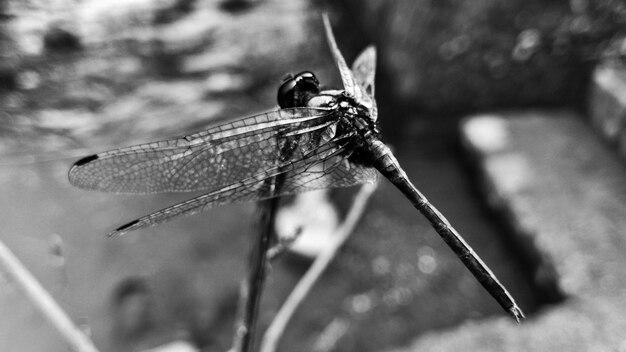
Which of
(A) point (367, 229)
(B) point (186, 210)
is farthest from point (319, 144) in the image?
(A) point (367, 229)

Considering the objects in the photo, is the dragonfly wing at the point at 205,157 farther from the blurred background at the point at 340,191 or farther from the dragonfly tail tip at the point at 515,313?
the blurred background at the point at 340,191

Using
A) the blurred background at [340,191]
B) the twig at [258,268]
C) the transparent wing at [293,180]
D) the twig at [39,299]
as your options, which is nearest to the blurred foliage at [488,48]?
the blurred background at [340,191]

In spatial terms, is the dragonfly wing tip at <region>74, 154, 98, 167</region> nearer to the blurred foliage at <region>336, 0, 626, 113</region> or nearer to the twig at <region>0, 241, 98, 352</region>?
the twig at <region>0, 241, 98, 352</region>

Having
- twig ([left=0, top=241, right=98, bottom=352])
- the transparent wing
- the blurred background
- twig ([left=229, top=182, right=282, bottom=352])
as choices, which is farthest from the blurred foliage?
twig ([left=0, top=241, right=98, bottom=352])

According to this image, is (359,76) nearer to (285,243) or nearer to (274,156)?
(274,156)

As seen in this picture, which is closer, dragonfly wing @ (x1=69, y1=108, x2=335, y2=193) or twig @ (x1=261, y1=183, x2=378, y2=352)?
dragonfly wing @ (x1=69, y1=108, x2=335, y2=193)

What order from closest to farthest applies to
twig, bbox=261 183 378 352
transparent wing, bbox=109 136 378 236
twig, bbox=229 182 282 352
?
twig, bbox=229 182 282 352 → transparent wing, bbox=109 136 378 236 → twig, bbox=261 183 378 352

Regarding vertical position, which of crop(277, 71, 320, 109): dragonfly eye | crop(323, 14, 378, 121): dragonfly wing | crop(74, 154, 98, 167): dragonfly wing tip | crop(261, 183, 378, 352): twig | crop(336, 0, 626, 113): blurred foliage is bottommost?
crop(336, 0, 626, 113): blurred foliage

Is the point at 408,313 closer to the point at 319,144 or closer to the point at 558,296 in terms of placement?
the point at 558,296
